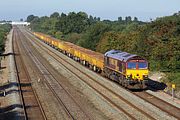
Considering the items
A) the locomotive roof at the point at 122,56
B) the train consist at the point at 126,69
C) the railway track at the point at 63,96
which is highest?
the locomotive roof at the point at 122,56

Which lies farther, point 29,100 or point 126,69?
point 126,69

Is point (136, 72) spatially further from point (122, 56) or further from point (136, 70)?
point (122, 56)

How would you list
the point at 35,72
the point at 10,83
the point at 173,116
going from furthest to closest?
the point at 35,72
the point at 10,83
the point at 173,116

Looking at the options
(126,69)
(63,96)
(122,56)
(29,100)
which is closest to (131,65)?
(126,69)

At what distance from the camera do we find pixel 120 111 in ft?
89.8

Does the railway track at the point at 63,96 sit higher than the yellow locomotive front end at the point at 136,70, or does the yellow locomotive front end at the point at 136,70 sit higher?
the yellow locomotive front end at the point at 136,70

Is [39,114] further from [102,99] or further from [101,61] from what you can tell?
[101,61]

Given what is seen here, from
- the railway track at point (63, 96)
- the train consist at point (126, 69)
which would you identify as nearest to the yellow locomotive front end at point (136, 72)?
the train consist at point (126, 69)

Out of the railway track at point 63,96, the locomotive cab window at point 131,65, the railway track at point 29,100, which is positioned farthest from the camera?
the locomotive cab window at point 131,65

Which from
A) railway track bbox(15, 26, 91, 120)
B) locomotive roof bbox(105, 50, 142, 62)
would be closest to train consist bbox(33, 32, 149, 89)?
locomotive roof bbox(105, 50, 142, 62)

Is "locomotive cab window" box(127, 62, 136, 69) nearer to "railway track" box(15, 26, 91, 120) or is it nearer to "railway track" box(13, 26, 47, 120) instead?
"railway track" box(15, 26, 91, 120)

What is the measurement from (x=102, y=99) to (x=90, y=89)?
511 cm

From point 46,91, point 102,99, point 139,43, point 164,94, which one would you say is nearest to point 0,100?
point 46,91

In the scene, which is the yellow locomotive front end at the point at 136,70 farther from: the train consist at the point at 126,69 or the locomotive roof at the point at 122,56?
the locomotive roof at the point at 122,56
